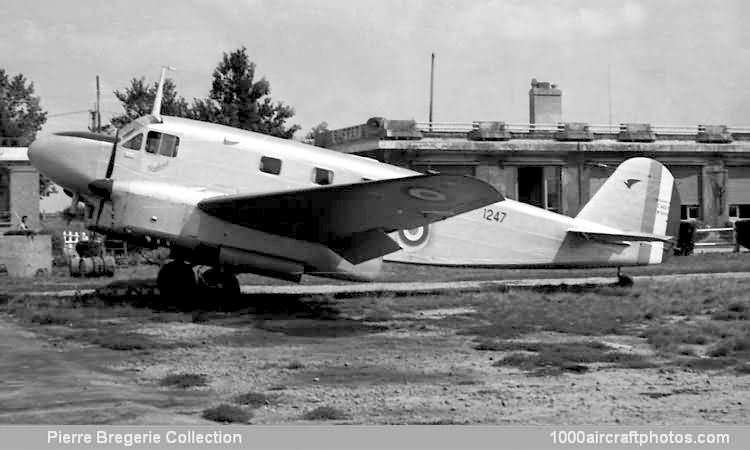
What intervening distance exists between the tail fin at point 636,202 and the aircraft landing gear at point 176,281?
8.40 m

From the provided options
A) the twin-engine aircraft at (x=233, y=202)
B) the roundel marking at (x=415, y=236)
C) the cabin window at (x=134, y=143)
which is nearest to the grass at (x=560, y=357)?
the twin-engine aircraft at (x=233, y=202)

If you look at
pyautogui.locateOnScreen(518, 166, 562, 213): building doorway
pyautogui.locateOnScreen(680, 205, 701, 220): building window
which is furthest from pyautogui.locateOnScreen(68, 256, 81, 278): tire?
pyautogui.locateOnScreen(680, 205, 701, 220): building window

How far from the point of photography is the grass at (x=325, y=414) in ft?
26.4

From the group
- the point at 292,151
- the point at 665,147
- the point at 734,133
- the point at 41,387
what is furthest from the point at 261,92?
the point at 41,387

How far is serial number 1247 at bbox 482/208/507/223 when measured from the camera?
61.1ft

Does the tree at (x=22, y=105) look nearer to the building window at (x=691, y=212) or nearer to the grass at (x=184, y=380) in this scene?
the building window at (x=691, y=212)

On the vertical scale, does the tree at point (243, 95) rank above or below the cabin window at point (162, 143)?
above

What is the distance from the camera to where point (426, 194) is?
14.2 meters

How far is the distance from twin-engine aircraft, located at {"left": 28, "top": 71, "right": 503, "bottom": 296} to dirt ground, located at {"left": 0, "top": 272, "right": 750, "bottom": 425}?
152cm

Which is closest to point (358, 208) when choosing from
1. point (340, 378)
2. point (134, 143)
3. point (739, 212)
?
point (134, 143)

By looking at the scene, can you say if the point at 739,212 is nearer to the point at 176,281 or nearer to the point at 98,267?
the point at 98,267

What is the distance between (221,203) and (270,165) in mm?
1513

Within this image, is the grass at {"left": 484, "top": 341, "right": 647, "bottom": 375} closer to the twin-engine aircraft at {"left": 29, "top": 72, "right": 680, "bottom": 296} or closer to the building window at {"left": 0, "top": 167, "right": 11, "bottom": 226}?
the twin-engine aircraft at {"left": 29, "top": 72, "right": 680, "bottom": 296}

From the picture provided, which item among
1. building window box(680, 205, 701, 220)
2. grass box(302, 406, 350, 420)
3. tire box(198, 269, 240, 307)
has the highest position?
building window box(680, 205, 701, 220)
